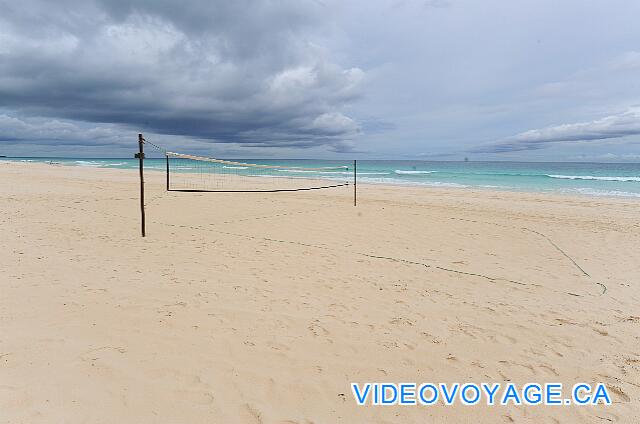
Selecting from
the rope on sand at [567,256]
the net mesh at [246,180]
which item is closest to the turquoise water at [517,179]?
the net mesh at [246,180]

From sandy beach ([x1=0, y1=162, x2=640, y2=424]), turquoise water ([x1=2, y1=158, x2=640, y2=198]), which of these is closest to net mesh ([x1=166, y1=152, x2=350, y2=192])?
turquoise water ([x1=2, y1=158, x2=640, y2=198])

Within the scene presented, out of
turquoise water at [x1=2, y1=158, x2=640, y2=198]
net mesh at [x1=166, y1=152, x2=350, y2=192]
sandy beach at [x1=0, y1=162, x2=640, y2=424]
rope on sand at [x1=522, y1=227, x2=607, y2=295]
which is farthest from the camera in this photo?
turquoise water at [x1=2, y1=158, x2=640, y2=198]

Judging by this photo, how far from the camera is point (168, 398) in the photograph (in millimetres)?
2771

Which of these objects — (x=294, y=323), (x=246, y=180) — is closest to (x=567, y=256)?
(x=294, y=323)

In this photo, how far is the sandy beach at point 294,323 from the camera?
9.14 ft

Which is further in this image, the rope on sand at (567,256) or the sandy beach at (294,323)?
the rope on sand at (567,256)

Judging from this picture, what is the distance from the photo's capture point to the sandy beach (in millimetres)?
2787

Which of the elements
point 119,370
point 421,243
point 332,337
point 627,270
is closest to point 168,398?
point 119,370

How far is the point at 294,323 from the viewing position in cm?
409

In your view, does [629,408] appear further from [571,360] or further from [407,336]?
[407,336]

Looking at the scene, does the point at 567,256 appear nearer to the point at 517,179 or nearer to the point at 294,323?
the point at 294,323

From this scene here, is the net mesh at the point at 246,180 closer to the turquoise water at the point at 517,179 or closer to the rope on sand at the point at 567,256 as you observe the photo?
the turquoise water at the point at 517,179

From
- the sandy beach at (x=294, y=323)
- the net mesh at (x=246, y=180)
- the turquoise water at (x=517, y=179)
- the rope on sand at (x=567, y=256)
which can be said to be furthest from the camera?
the turquoise water at (x=517, y=179)

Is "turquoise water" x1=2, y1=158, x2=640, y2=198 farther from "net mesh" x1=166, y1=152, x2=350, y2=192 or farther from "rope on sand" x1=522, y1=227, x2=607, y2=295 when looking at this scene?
"rope on sand" x1=522, y1=227, x2=607, y2=295
